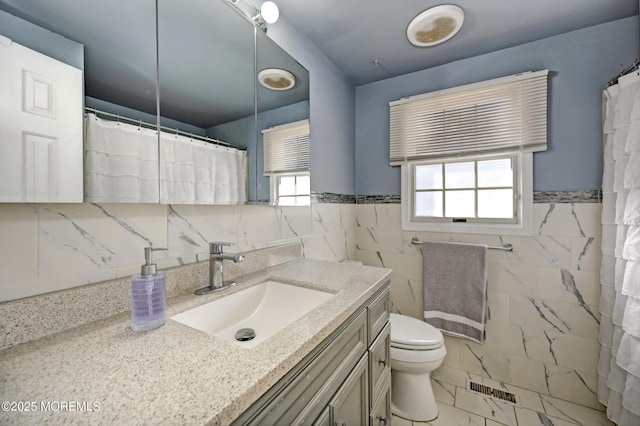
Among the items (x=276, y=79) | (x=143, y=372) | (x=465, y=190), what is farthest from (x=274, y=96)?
(x=465, y=190)

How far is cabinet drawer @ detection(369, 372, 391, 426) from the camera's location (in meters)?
1.06

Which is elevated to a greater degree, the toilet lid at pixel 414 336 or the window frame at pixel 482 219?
the window frame at pixel 482 219

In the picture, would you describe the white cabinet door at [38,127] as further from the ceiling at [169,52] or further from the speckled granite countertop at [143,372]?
the speckled granite countertop at [143,372]

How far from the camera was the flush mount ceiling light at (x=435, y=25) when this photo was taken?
139 centimetres

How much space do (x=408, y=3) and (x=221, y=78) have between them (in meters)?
1.08

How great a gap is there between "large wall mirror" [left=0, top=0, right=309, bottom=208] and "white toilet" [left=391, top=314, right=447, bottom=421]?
45.4 inches

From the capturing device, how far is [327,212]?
1896mm

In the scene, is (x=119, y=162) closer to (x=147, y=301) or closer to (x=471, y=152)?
(x=147, y=301)

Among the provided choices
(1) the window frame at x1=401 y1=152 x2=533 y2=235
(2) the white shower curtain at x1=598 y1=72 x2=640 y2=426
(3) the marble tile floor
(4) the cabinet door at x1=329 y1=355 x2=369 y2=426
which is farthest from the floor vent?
(4) the cabinet door at x1=329 y1=355 x2=369 y2=426

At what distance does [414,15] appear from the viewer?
146 cm

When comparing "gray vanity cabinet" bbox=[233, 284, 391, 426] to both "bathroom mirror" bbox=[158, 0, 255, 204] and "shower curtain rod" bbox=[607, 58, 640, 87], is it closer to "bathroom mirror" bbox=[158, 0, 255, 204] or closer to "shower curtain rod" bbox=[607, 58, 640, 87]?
"bathroom mirror" bbox=[158, 0, 255, 204]

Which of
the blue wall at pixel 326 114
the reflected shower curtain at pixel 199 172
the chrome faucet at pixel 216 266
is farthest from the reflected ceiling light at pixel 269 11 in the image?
the chrome faucet at pixel 216 266

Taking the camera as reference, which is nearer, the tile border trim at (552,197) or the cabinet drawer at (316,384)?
the cabinet drawer at (316,384)

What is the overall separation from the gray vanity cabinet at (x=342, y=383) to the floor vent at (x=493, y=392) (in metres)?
0.87
